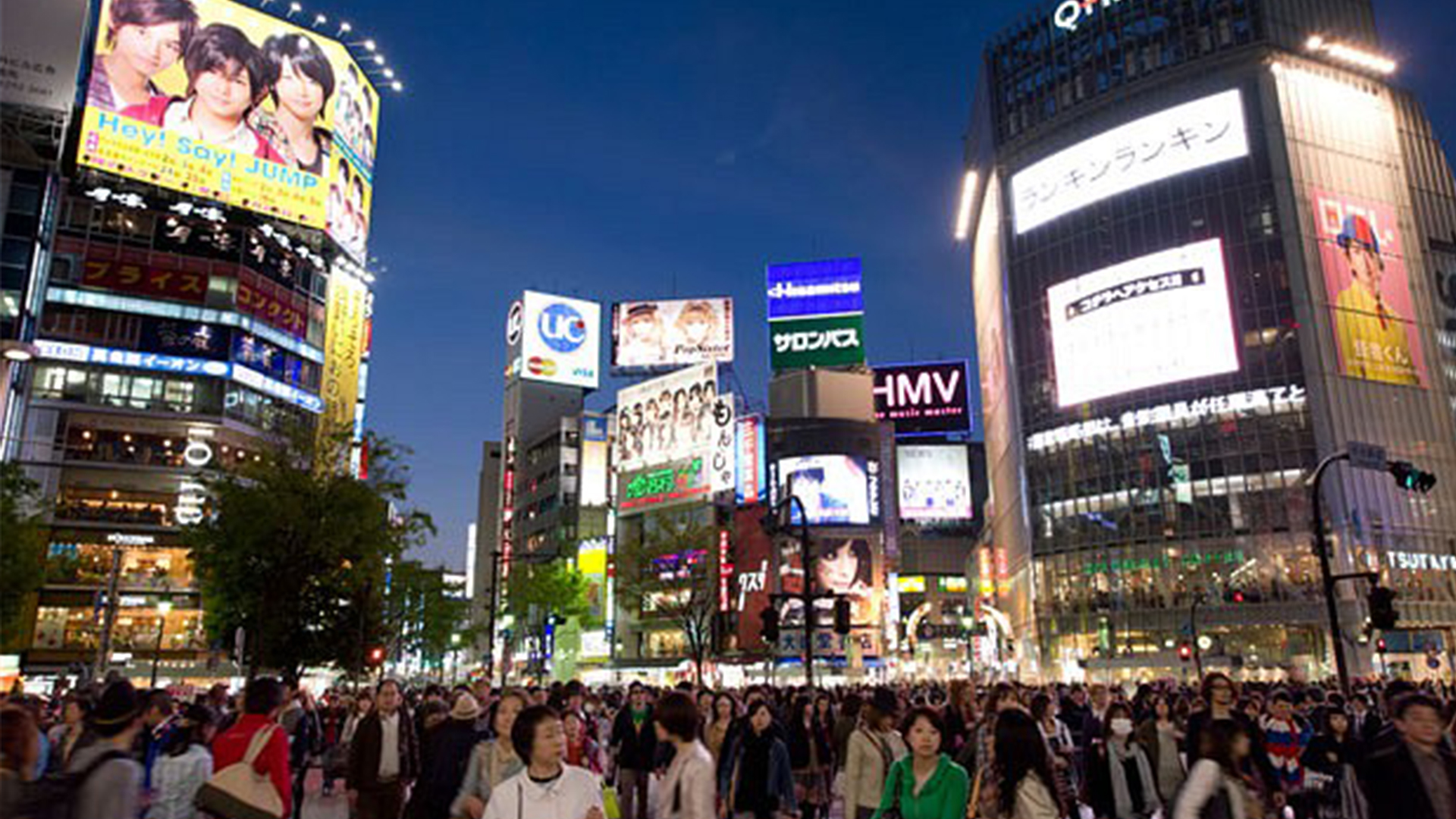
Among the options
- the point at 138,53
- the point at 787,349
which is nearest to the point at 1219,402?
the point at 787,349

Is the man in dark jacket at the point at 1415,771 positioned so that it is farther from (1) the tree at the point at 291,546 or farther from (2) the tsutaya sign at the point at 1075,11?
(2) the tsutaya sign at the point at 1075,11

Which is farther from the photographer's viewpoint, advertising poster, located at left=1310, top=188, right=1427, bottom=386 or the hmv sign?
the hmv sign

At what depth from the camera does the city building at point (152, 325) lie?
51781 millimetres

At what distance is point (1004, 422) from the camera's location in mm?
80625

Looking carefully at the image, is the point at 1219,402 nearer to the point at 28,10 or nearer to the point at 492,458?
the point at 28,10

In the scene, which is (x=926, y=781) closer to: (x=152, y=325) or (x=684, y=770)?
(x=684, y=770)

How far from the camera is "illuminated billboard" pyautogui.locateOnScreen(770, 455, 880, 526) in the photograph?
73.6 m

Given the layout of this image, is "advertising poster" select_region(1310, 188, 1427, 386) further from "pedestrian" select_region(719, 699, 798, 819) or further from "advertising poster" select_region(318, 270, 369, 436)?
"pedestrian" select_region(719, 699, 798, 819)

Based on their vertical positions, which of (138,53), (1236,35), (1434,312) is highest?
(1236,35)

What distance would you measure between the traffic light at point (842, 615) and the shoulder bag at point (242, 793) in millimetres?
14537

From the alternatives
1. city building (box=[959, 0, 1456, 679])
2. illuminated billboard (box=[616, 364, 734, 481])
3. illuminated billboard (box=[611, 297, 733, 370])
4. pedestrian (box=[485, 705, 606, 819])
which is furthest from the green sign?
pedestrian (box=[485, 705, 606, 819])

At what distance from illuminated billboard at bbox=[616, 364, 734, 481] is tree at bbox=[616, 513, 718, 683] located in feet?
14.6

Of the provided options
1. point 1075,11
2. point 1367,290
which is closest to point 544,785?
point 1367,290

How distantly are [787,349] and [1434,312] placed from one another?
44.4 meters
